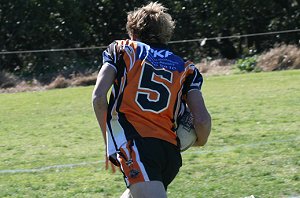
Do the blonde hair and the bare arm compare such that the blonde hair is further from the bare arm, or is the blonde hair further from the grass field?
the grass field

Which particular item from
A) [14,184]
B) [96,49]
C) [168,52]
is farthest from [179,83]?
[96,49]

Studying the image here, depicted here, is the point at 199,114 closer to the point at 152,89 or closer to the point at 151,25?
the point at 152,89

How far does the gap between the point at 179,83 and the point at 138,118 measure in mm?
342

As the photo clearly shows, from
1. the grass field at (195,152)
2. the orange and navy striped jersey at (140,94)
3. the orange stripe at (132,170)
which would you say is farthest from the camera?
the grass field at (195,152)

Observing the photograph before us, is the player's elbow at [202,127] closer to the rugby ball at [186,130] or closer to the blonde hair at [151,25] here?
the rugby ball at [186,130]

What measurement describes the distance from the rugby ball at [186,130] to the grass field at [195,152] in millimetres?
2004

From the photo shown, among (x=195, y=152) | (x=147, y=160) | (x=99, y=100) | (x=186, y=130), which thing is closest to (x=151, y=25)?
(x=99, y=100)

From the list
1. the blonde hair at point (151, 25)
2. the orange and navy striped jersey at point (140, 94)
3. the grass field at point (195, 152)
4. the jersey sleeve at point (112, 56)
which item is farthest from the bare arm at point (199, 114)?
the grass field at point (195, 152)

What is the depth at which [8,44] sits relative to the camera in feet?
90.8

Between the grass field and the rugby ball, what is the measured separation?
6.58ft

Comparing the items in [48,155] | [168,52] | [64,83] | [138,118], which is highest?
[168,52]

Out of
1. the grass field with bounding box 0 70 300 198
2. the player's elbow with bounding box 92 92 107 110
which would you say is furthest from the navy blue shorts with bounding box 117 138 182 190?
the grass field with bounding box 0 70 300 198

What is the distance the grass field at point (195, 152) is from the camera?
6965 millimetres

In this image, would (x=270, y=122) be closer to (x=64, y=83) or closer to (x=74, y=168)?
(x=74, y=168)
